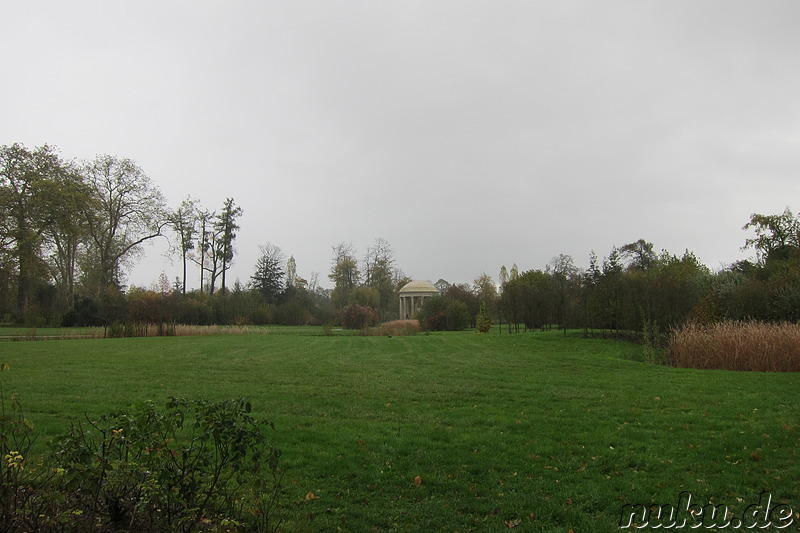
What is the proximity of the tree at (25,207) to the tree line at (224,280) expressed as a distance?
0.21ft

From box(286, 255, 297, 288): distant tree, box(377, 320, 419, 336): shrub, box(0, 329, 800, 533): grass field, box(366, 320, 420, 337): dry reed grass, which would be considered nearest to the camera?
box(0, 329, 800, 533): grass field

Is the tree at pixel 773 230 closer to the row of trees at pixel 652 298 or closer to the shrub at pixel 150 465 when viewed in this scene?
the row of trees at pixel 652 298

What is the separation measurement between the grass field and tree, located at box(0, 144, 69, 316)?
17.3 m

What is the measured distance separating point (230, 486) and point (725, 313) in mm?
15692

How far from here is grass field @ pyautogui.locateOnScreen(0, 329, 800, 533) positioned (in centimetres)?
368

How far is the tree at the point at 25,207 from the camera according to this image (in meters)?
24.6

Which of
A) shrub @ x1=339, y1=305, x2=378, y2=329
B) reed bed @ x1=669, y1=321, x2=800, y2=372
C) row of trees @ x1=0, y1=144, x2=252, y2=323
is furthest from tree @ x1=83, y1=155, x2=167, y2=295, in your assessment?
reed bed @ x1=669, y1=321, x2=800, y2=372

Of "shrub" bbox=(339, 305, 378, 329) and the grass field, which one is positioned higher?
"shrub" bbox=(339, 305, 378, 329)

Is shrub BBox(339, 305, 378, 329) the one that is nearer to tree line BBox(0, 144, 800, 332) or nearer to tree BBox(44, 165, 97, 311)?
tree line BBox(0, 144, 800, 332)

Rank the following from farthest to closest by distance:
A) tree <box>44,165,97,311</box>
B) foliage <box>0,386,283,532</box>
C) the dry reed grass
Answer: tree <box>44,165,97,311</box> < the dry reed grass < foliage <box>0,386,283,532</box>

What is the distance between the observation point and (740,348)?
429 inches

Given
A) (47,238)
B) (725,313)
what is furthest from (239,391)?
(47,238)

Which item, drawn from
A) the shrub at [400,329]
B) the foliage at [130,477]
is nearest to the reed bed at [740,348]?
the foliage at [130,477]

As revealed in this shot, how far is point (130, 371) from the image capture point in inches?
384
